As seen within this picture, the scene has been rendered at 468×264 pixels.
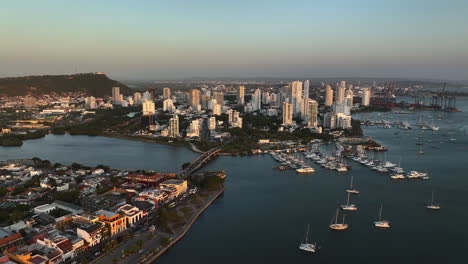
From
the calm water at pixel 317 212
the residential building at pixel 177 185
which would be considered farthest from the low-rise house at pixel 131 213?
the residential building at pixel 177 185

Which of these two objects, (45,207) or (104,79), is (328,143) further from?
(104,79)

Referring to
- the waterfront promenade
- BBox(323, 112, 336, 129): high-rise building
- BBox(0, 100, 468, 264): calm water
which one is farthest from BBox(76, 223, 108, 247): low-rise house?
BBox(323, 112, 336, 129): high-rise building

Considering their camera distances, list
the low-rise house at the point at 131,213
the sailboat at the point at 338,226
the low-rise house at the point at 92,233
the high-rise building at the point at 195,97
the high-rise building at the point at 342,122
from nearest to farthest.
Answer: the low-rise house at the point at 92,233
the low-rise house at the point at 131,213
the sailboat at the point at 338,226
the high-rise building at the point at 342,122
the high-rise building at the point at 195,97

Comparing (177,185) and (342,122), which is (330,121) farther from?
(177,185)

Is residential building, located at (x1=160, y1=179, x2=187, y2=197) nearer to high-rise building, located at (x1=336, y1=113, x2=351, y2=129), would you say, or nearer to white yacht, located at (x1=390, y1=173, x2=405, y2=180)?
white yacht, located at (x1=390, y1=173, x2=405, y2=180)

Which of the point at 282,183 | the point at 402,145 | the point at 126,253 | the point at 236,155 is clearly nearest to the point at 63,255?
the point at 126,253

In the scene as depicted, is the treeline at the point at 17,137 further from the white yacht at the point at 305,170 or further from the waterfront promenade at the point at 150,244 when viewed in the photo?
the white yacht at the point at 305,170

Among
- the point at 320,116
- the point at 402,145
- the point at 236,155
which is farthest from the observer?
the point at 320,116
